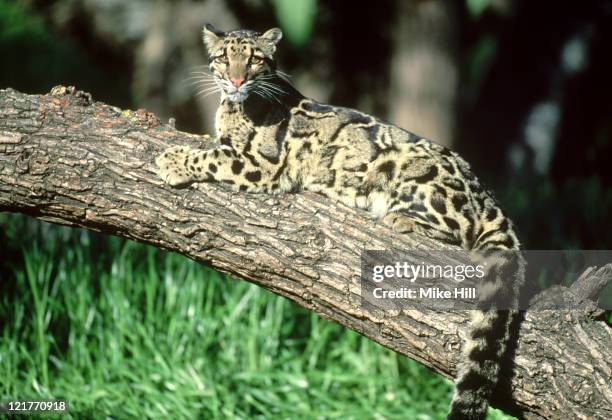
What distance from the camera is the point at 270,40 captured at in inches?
199

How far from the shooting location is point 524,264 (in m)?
4.41

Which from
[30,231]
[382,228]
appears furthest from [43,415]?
[382,228]

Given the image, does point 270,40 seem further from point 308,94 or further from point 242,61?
point 308,94

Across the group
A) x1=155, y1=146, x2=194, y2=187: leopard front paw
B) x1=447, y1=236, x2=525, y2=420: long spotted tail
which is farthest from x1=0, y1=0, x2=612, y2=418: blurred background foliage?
x1=447, y1=236, x2=525, y2=420: long spotted tail

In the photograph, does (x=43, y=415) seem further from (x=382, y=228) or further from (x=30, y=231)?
(x=382, y=228)

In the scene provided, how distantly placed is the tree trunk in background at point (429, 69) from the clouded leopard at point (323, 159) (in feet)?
17.4

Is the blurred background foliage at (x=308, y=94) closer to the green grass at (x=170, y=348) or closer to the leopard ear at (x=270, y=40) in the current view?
the green grass at (x=170, y=348)

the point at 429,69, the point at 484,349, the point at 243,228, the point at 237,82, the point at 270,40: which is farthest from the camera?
the point at 429,69

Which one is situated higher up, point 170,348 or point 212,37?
point 212,37

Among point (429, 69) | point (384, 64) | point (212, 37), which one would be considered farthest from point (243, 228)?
point (384, 64)

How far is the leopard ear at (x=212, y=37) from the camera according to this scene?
509 cm

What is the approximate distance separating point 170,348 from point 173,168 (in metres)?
2.31

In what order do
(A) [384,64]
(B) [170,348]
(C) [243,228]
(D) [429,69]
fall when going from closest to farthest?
1. (C) [243,228]
2. (B) [170,348]
3. (D) [429,69]
4. (A) [384,64]

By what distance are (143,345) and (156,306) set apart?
418 millimetres
